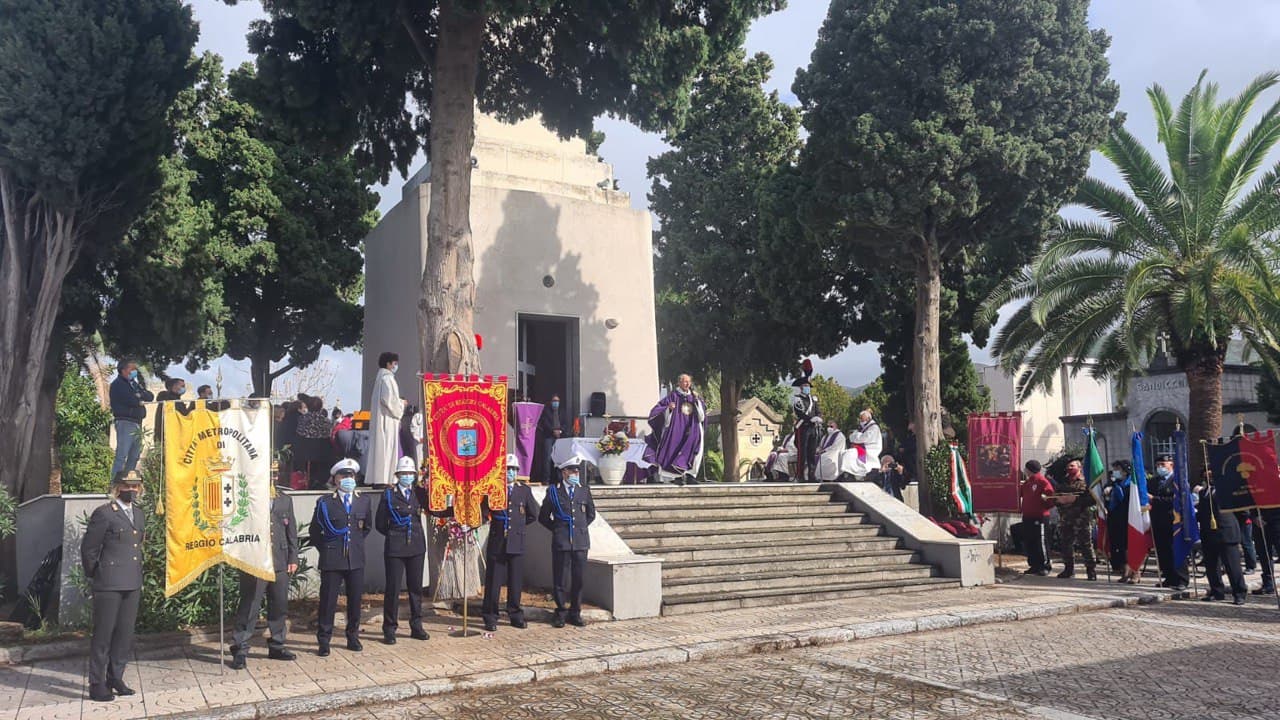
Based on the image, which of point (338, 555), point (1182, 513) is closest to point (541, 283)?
point (338, 555)

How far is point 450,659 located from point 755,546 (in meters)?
5.61

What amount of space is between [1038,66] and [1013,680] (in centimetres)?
1601

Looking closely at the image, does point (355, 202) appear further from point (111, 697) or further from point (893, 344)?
point (111, 697)

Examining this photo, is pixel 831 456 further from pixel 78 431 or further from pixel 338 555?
pixel 78 431

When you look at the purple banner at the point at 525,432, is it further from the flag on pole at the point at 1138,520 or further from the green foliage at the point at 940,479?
the flag on pole at the point at 1138,520

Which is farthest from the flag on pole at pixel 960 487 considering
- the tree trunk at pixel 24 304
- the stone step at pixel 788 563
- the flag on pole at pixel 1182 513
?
the tree trunk at pixel 24 304

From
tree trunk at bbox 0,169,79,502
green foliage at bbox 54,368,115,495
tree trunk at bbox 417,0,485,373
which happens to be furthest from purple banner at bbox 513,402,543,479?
green foliage at bbox 54,368,115,495

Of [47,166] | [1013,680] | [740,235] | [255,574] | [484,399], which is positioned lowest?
[1013,680]

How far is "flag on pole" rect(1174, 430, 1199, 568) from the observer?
44.5ft

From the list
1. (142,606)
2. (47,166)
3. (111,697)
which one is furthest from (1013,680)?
(47,166)

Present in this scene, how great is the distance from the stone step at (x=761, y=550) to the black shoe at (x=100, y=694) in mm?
6479

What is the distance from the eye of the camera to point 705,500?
1430cm

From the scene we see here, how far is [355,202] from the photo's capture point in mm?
26172

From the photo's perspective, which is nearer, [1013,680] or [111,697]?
[111,697]
